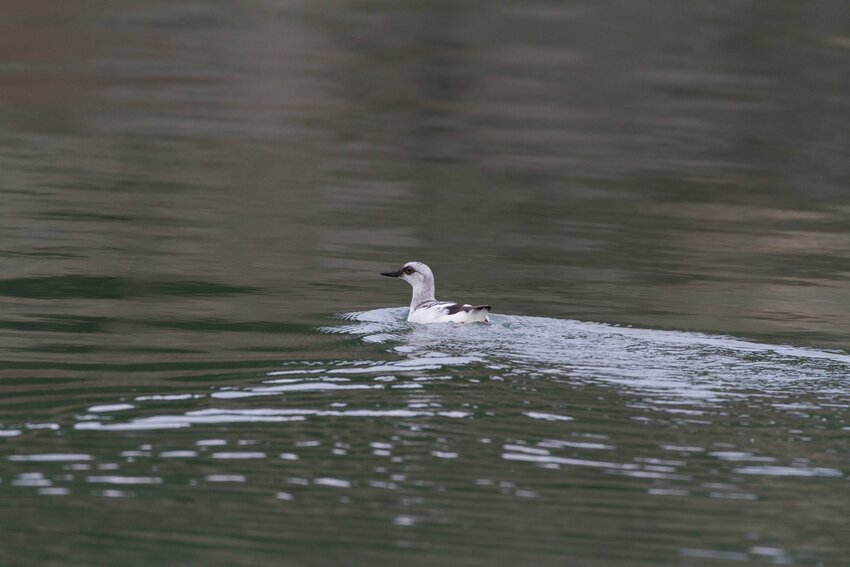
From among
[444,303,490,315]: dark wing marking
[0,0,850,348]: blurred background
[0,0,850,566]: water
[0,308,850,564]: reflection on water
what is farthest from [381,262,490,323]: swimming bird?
[0,308,850,564]: reflection on water

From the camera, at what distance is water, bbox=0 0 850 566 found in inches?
301

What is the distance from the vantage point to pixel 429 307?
14.6 m

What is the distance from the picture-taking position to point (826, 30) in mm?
46156

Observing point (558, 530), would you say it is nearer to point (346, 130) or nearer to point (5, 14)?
point (346, 130)

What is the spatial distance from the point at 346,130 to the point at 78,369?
22034mm

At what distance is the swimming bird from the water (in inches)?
15.6

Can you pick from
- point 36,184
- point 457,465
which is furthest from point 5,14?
point 457,465

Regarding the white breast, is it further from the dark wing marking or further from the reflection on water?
the reflection on water

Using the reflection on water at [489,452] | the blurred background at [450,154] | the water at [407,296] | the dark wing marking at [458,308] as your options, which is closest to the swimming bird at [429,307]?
the dark wing marking at [458,308]

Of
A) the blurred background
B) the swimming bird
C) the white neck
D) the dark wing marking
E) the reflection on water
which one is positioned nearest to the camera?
the reflection on water

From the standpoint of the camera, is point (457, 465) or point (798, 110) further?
point (798, 110)

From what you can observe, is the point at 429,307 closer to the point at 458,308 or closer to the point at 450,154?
the point at 458,308

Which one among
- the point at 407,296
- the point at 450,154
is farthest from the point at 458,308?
the point at 450,154

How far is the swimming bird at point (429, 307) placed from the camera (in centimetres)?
1401
